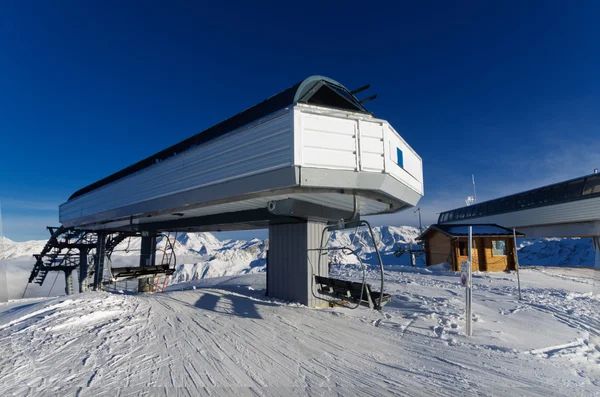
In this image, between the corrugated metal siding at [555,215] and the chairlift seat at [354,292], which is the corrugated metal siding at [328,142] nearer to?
the chairlift seat at [354,292]

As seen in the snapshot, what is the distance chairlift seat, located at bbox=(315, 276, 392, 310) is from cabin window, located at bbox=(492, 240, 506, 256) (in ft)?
58.2

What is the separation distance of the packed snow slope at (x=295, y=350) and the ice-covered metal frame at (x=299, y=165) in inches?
122

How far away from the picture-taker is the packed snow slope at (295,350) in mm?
3771

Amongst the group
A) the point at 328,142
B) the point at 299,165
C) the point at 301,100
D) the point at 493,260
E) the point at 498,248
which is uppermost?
the point at 301,100

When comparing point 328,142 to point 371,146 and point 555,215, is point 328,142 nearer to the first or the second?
point 371,146

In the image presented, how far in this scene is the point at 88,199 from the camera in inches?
601

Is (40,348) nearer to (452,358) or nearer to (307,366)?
(307,366)

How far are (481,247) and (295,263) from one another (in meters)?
17.2

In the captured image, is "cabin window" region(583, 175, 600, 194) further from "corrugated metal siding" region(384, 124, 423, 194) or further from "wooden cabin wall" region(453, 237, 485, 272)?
"corrugated metal siding" region(384, 124, 423, 194)

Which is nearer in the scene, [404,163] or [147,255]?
[404,163]

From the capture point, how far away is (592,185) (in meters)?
21.8

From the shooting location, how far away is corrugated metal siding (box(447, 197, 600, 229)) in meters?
21.5

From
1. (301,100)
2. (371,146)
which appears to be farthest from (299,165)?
(371,146)

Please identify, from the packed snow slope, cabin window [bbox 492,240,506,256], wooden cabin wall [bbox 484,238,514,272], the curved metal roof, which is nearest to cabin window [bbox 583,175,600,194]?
cabin window [bbox 492,240,506,256]
